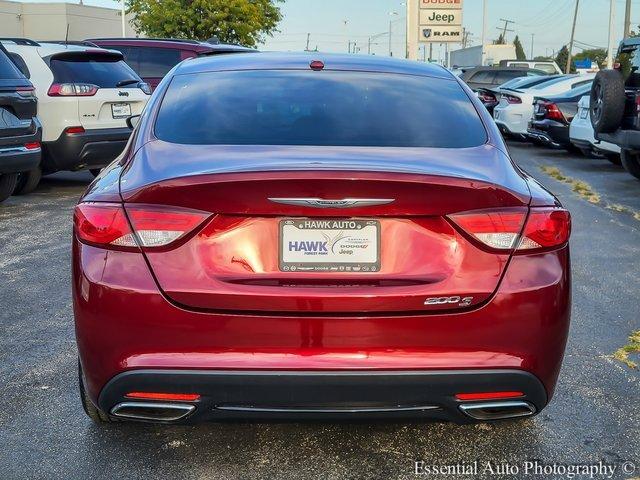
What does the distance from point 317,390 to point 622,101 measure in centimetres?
831

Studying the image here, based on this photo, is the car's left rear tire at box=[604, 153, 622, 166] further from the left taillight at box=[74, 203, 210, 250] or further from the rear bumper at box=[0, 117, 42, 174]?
the left taillight at box=[74, 203, 210, 250]

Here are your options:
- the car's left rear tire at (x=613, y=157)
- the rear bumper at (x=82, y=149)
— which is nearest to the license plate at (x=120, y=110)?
the rear bumper at (x=82, y=149)

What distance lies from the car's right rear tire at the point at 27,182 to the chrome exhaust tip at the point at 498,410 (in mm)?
8208

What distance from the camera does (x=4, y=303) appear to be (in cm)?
549

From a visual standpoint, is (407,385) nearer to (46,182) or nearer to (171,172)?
(171,172)

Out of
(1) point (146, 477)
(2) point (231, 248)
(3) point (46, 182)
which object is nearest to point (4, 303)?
(1) point (146, 477)

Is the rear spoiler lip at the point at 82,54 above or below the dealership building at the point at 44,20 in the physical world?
above

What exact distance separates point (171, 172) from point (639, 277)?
14.7 feet

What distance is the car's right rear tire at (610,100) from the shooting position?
390 inches

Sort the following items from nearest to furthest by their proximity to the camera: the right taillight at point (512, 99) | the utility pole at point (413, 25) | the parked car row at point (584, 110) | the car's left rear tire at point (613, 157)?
the parked car row at point (584, 110), the car's left rear tire at point (613, 157), the right taillight at point (512, 99), the utility pole at point (413, 25)

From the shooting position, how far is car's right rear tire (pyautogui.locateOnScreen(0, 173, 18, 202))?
9227 millimetres

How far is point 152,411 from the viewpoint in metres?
2.94

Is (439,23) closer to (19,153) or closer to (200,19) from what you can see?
(200,19)

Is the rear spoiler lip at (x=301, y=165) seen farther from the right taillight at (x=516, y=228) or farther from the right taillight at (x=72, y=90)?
the right taillight at (x=72, y=90)
